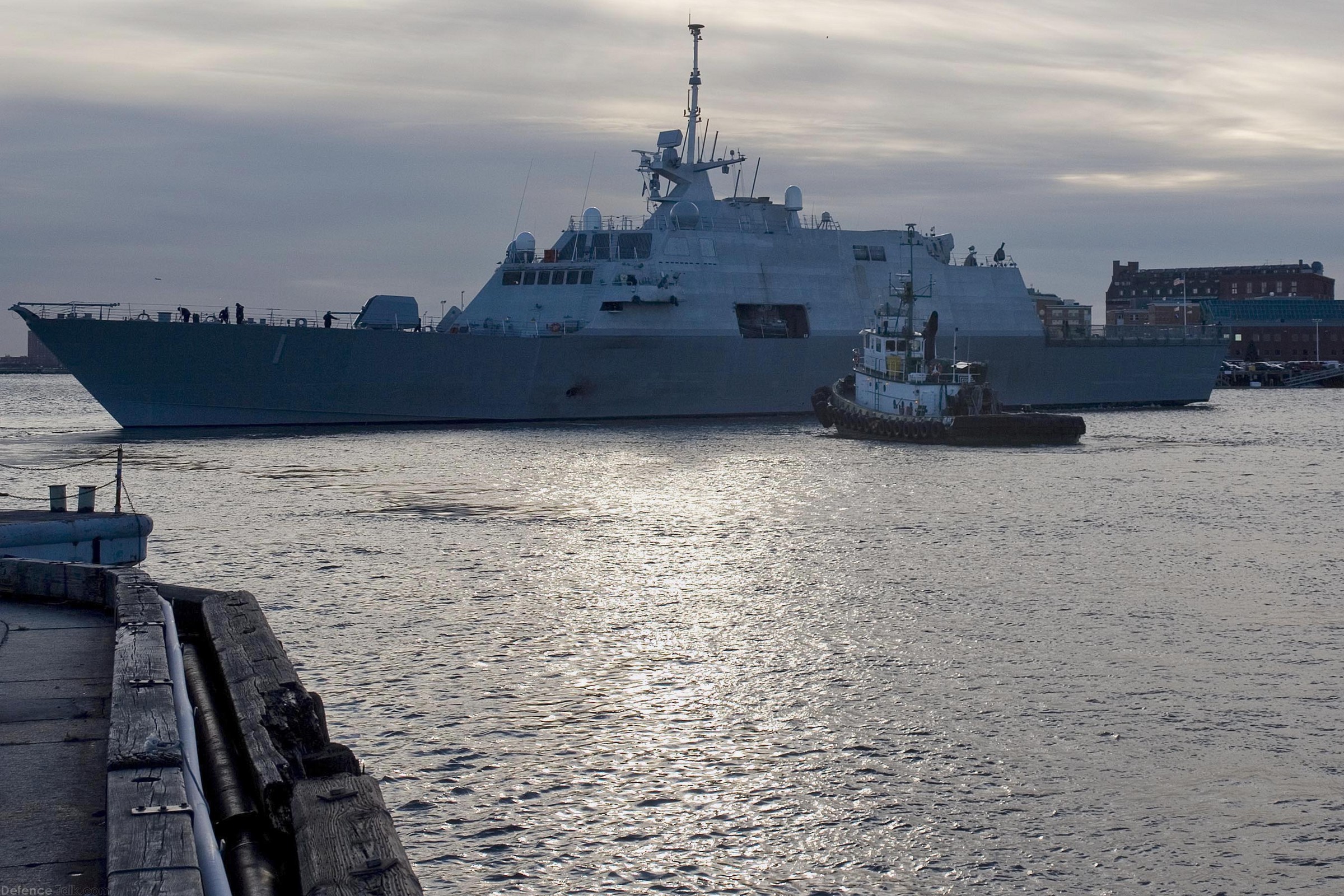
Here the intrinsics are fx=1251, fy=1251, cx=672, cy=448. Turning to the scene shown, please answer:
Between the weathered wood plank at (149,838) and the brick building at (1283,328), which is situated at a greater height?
the brick building at (1283,328)

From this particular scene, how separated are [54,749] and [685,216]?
3741cm

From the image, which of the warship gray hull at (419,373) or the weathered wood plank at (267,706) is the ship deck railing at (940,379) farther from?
the weathered wood plank at (267,706)

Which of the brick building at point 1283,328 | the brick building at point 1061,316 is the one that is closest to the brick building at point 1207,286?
the brick building at point 1283,328

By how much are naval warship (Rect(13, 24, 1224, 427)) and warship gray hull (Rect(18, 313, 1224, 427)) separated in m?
0.05

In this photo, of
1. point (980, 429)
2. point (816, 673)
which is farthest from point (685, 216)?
point (816, 673)

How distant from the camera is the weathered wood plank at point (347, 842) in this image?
3.77 meters

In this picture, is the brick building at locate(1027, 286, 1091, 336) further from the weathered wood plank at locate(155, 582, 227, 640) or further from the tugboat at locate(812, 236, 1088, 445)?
the weathered wood plank at locate(155, 582, 227, 640)

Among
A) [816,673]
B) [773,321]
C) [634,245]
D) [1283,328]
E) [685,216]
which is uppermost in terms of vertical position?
[1283,328]

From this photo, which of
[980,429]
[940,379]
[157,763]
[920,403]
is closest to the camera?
[157,763]

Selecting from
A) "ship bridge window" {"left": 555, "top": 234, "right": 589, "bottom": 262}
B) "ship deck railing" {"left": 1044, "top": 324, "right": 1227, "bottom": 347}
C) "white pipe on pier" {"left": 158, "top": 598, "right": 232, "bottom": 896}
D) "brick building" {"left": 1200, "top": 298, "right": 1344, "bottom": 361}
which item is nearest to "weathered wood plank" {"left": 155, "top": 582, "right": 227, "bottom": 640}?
"white pipe on pier" {"left": 158, "top": 598, "right": 232, "bottom": 896}

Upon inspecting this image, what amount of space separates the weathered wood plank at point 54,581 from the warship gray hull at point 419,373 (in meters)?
27.0

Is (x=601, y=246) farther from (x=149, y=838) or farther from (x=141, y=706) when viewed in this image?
(x=149, y=838)

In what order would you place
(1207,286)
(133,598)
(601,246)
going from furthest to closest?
(1207,286) < (601,246) < (133,598)

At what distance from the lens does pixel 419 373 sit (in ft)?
119
